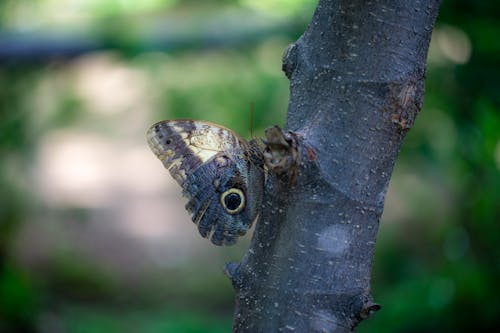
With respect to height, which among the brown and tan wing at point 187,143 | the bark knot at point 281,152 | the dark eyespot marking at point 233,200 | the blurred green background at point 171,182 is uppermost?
the blurred green background at point 171,182

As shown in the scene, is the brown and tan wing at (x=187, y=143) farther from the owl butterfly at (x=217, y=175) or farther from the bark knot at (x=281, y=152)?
the bark knot at (x=281, y=152)

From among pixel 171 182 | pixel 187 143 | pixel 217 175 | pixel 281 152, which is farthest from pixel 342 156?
pixel 171 182

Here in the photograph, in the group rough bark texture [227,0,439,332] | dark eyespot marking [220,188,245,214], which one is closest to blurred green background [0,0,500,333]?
dark eyespot marking [220,188,245,214]

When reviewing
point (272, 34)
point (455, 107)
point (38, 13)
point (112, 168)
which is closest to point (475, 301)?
point (455, 107)

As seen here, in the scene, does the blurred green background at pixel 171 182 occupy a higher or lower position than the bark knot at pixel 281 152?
higher

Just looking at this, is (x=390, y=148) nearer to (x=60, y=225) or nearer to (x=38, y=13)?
(x=38, y=13)

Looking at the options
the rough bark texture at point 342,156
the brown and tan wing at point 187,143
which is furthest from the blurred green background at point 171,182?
the rough bark texture at point 342,156

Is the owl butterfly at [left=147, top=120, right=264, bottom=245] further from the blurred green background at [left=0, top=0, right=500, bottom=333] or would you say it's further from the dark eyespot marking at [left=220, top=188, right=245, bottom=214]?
the blurred green background at [left=0, top=0, right=500, bottom=333]
